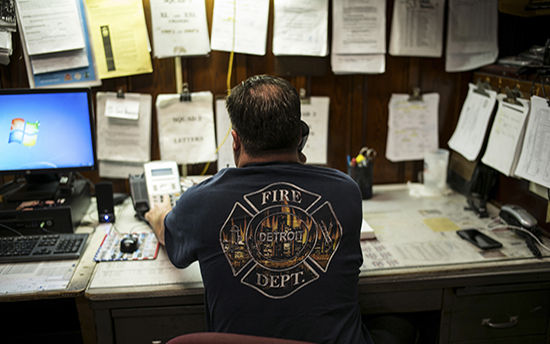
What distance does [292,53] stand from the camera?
1.91m

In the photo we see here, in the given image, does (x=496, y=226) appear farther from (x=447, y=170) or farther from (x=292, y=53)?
(x=292, y=53)

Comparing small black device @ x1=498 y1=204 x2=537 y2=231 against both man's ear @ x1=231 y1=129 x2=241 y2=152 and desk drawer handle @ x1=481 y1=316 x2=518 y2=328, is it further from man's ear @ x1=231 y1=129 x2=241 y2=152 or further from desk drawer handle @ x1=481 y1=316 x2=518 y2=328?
man's ear @ x1=231 y1=129 x2=241 y2=152

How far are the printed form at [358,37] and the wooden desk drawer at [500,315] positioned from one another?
1004mm

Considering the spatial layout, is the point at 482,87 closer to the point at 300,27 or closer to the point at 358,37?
the point at 358,37

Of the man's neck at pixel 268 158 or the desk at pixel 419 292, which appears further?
the desk at pixel 419 292

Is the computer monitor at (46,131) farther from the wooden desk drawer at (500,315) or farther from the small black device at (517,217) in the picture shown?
the small black device at (517,217)

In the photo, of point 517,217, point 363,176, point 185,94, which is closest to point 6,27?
point 185,94

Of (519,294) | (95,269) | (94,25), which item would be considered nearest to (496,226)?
(519,294)

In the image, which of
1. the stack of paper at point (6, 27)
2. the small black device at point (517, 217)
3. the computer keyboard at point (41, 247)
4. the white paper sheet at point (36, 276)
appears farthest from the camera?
the stack of paper at point (6, 27)

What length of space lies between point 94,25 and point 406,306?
1557mm

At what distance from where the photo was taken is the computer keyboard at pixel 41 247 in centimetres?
151

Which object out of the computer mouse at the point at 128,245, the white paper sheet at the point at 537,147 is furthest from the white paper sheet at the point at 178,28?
the white paper sheet at the point at 537,147

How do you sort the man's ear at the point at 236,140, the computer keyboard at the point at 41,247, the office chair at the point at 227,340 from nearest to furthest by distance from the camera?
1. the office chair at the point at 227,340
2. the man's ear at the point at 236,140
3. the computer keyboard at the point at 41,247

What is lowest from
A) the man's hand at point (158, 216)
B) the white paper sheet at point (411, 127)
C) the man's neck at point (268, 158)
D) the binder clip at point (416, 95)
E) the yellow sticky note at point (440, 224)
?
the yellow sticky note at point (440, 224)
